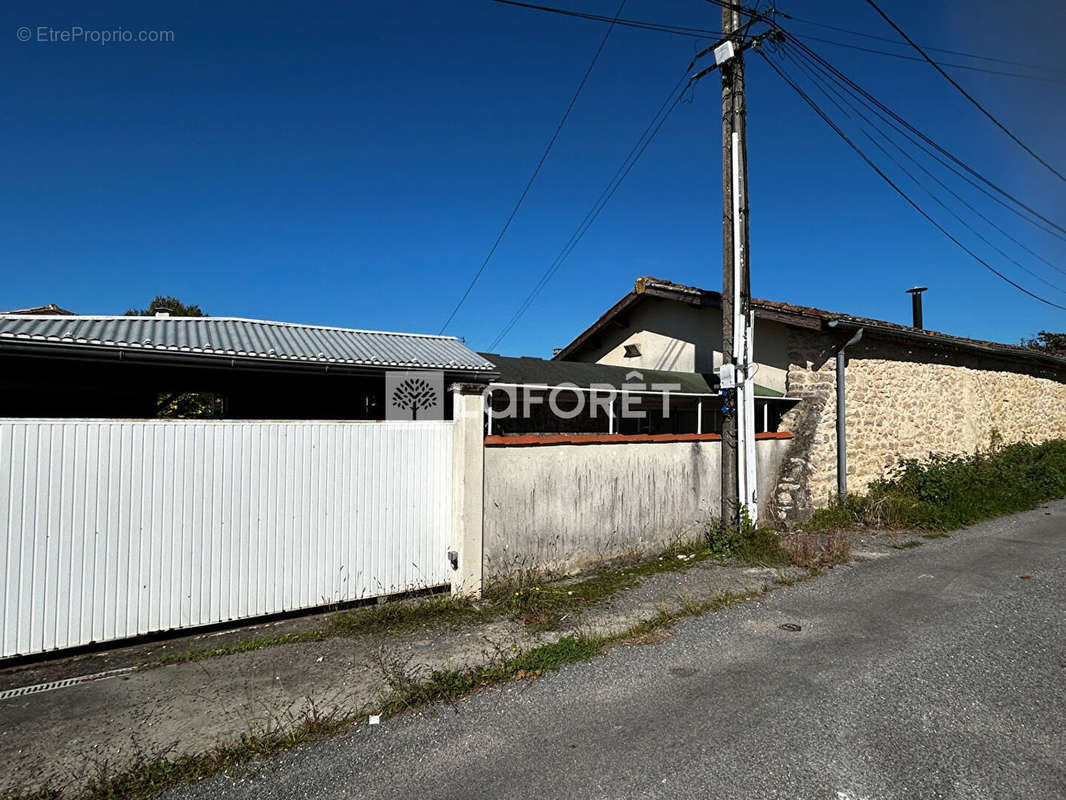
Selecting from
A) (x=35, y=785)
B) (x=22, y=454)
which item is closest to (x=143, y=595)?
(x=22, y=454)

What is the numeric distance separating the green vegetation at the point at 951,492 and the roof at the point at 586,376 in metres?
2.42

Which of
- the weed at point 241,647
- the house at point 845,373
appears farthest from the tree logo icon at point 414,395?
the house at point 845,373

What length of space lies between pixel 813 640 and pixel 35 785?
5.12 meters

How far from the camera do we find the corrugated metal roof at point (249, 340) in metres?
4.89

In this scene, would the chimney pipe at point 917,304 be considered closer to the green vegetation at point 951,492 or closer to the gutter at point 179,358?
the green vegetation at point 951,492

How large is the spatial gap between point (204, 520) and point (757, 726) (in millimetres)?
4326

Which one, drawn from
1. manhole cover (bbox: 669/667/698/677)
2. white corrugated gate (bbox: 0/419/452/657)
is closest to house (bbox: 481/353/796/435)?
white corrugated gate (bbox: 0/419/452/657)

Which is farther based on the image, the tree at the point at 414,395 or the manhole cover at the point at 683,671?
the tree at the point at 414,395

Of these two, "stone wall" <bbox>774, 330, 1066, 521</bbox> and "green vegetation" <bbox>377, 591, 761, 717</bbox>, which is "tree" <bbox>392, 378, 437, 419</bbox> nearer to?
"green vegetation" <bbox>377, 591, 761, 717</bbox>

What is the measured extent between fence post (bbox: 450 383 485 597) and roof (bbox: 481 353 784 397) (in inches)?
102

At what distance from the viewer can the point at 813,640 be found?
4.53 m

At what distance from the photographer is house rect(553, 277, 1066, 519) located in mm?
9297

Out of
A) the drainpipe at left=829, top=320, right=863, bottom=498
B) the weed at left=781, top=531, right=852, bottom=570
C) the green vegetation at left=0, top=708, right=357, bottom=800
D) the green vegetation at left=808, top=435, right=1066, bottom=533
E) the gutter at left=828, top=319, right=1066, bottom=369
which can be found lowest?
the green vegetation at left=0, top=708, right=357, bottom=800

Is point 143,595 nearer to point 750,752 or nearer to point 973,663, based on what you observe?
point 750,752
